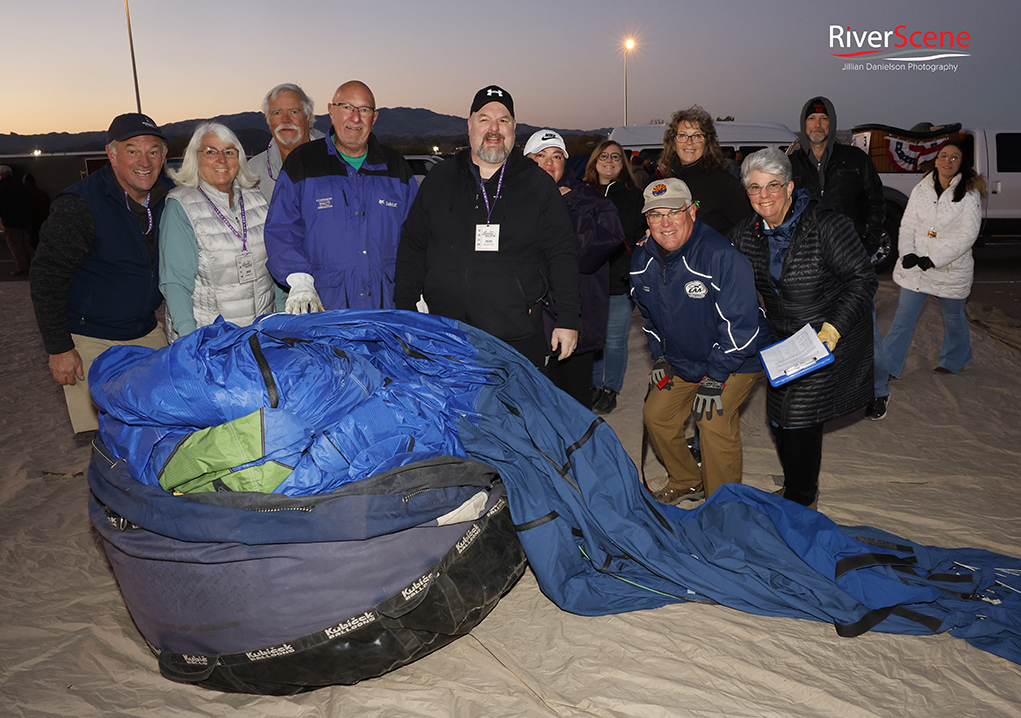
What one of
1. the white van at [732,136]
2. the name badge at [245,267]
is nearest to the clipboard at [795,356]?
the name badge at [245,267]

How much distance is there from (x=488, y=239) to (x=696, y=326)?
1.10 metres

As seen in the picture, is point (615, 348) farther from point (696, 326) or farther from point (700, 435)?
point (696, 326)

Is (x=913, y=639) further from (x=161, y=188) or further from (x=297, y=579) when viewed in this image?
(x=161, y=188)

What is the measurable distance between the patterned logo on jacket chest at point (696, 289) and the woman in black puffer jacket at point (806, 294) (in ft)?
1.06

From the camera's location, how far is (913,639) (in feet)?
9.21

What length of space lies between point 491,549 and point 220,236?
198 cm

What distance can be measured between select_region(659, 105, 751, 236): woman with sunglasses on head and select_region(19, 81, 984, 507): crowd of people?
123cm

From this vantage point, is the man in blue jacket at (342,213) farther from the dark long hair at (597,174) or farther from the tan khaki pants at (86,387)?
the dark long hair at (597,174)

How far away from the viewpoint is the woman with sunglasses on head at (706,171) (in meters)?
4.83

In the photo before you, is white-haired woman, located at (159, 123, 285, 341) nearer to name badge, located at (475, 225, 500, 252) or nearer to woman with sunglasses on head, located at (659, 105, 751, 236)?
name badge, located at (475, 225, 500, 252)

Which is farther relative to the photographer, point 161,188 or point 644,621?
point 161,188

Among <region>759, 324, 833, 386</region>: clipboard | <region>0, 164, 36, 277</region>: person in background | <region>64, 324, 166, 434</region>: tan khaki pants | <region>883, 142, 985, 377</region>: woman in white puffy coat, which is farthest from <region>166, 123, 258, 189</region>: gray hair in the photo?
<region>0, 164, 36, 277</region>: person in background

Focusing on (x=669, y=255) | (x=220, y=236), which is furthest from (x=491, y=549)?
(x=220, y=236)

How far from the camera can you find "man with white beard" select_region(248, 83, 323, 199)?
14.0ft
